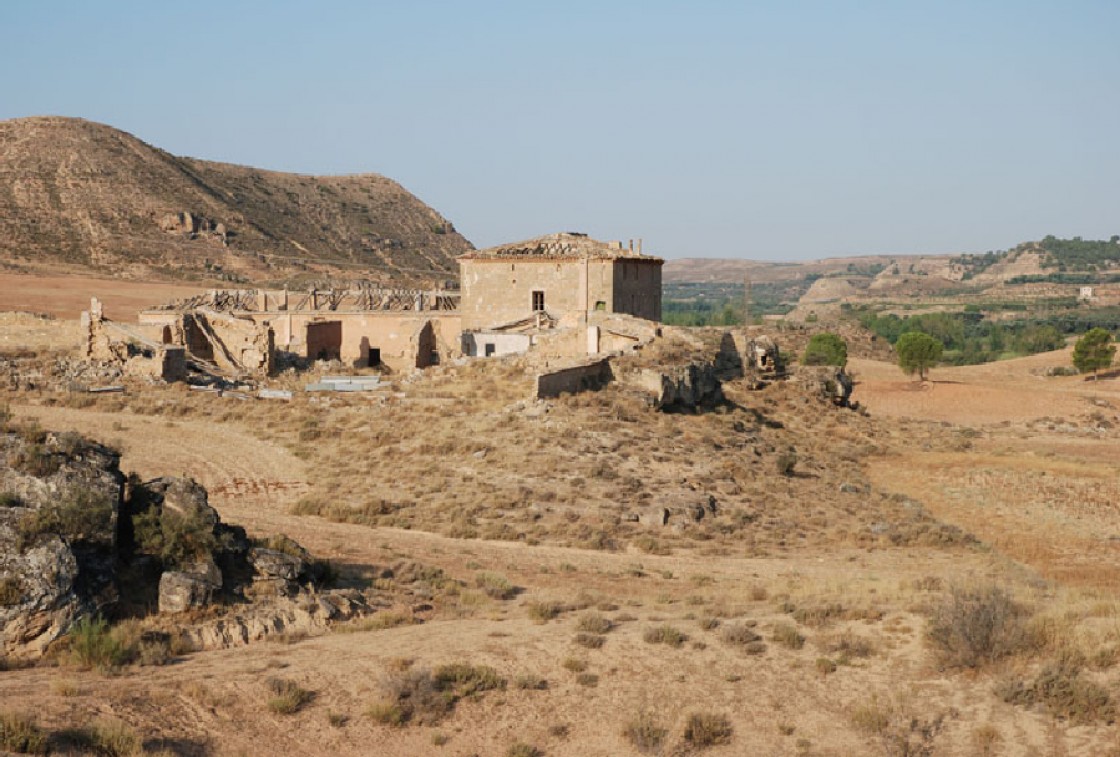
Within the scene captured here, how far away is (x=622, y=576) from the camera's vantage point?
15.0m

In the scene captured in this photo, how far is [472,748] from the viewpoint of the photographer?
8766mm

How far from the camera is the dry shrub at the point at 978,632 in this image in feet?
33.6

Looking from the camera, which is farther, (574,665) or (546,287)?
(546,287)

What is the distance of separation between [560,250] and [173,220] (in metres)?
51.8

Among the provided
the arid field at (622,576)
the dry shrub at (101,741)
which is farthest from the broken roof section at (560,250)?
the dry shrub at (101,741)

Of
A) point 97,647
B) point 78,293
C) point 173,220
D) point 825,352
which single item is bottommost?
point 97,647

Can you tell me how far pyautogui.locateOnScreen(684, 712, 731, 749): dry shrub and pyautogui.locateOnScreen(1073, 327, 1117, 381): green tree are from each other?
53765 mm

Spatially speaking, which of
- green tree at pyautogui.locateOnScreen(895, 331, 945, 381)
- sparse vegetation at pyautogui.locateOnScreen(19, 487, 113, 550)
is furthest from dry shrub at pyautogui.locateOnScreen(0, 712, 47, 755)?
green tree at pyautogui.locateOnScreen(895, 331, 945, 381)

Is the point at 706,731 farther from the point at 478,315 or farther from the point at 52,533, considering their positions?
the point at 478,315

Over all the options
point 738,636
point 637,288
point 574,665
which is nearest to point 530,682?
point 574,665

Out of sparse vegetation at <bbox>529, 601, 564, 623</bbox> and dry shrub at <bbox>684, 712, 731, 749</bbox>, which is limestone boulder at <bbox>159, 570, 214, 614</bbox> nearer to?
sparse vegetation at <bbox>529, 601, 564, 623</bbox>

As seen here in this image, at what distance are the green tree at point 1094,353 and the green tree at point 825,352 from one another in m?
12.7

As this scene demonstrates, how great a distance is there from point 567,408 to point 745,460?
3894mm

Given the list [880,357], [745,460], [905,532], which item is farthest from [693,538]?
[880,357]
